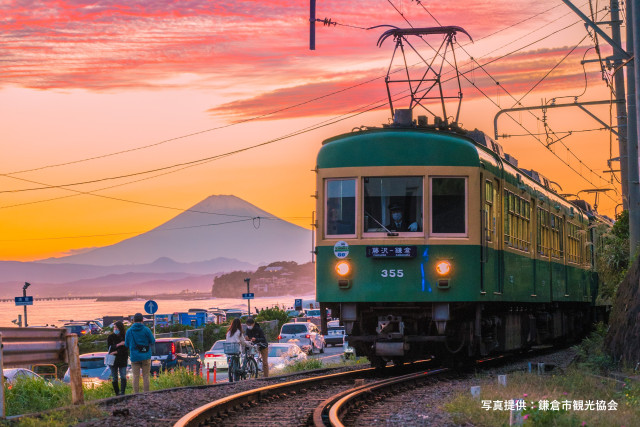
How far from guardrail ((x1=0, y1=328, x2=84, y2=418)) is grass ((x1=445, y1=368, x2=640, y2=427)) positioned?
487 centimetres

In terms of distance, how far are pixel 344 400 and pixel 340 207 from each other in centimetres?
453

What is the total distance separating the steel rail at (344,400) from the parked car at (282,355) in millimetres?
14959

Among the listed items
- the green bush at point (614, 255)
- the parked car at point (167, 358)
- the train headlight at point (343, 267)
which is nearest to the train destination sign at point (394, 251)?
the train headlight at point (343, 267)

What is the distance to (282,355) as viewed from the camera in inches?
1330

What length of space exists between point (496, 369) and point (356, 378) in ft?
11.3

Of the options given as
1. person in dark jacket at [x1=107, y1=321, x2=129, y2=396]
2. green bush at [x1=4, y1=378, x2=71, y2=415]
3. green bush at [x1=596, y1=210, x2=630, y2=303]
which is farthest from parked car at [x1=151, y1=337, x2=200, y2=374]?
green bush at [x1=4, y1=378, x2=71, y2=415]

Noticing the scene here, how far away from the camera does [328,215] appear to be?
16.8 metres

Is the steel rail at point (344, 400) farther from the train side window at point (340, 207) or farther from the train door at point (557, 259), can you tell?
the train door at point (557, 259)

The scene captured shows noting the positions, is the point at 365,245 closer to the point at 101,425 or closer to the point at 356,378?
the point at 356,378

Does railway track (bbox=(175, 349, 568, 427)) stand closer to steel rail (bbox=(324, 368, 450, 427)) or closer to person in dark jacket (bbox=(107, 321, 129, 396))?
steel rail (bbox=(324, 368, 450, 427))

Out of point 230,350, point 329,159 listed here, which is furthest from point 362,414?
point 230,350

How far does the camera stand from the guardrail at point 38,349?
1155 centimetres

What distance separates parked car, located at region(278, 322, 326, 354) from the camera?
47312mm

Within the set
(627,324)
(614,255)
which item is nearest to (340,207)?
(627,324)
